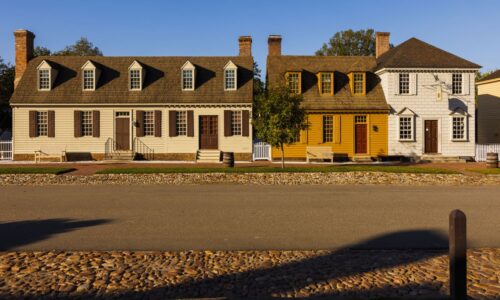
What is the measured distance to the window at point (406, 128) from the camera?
28297 millimetres

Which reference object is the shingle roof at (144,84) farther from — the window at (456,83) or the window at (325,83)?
the window at (456,83)

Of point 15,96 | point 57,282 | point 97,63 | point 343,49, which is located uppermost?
point 343,49

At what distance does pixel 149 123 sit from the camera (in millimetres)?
28781

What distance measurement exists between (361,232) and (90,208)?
7015mm

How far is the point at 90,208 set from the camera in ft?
35.6

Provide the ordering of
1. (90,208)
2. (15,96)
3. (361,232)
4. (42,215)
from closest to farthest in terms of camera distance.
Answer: (361,232), (42,215), (90,208), (15,96)

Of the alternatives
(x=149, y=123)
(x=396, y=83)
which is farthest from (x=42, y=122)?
(x=396, y=83)

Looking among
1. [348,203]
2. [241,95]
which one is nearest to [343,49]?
[241,95]

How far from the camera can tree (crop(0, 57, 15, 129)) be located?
3941 centimetres

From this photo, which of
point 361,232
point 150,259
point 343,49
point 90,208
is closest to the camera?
point 150,259

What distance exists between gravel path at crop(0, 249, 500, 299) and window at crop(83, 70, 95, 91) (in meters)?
24.9

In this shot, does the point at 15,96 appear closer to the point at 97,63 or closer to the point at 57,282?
the point at 97,63

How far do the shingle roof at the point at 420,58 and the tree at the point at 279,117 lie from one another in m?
10.4

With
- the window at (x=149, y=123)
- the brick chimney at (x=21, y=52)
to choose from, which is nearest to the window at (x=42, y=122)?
the brick chimney at (x=21, y=52)
